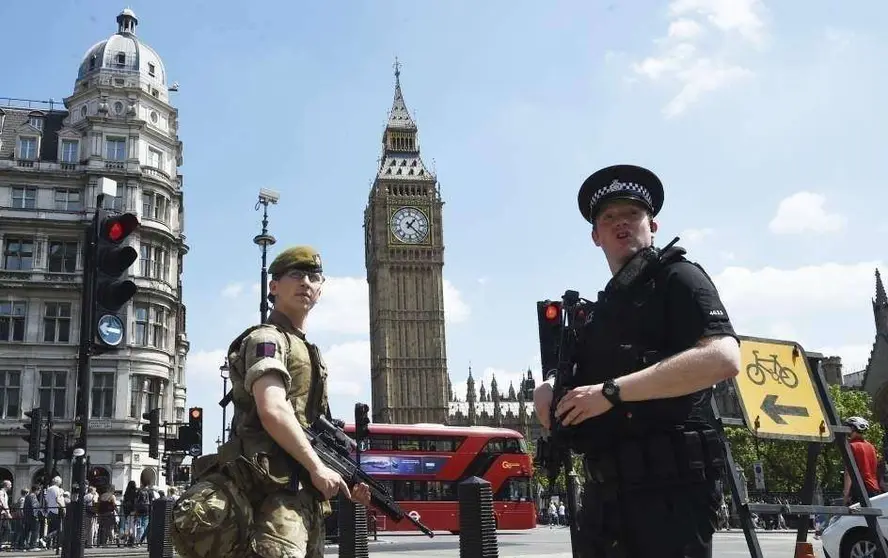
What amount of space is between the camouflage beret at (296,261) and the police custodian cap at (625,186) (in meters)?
1.58

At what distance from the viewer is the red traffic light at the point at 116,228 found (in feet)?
25.4

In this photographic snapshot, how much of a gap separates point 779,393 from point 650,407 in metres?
3.88

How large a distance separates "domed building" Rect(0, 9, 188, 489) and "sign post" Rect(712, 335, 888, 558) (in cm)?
→ 3035

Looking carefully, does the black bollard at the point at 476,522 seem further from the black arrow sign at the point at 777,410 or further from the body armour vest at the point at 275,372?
the body armour vest at the point at 275,372

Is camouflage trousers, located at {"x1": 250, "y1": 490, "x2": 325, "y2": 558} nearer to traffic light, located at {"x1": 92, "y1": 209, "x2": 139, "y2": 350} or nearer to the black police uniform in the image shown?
the black police uniform

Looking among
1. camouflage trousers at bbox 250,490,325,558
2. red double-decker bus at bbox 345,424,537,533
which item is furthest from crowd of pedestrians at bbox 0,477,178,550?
camouflage trousers at bbox 250,490,325,558

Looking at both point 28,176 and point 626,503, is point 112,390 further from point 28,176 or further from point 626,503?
point 626,503

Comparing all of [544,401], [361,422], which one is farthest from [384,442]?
[544,401]

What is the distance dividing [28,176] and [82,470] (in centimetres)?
3183

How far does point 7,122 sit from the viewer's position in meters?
41.5

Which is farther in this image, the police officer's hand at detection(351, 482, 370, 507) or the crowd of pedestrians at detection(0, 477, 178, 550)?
the crowd of pedestrians at detection(0, 477, 178, 550)

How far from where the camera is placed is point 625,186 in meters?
3.46

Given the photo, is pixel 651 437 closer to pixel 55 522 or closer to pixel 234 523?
pixel 234 523

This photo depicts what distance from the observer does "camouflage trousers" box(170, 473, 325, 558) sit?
12.1 ft
